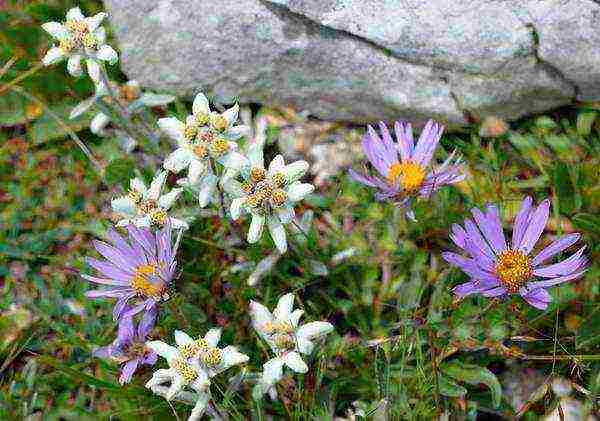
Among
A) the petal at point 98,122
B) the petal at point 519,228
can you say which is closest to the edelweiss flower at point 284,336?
the petal at point 519,228

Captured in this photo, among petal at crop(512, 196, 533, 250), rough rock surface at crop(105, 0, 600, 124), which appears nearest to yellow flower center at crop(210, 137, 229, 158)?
rough rock surface at crop(105, 0, 600, 124)

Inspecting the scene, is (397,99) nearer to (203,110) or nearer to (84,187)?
(203,110)

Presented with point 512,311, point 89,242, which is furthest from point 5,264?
point 512,311

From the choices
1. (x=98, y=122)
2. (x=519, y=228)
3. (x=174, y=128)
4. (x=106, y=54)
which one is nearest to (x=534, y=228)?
(x=519, y=228)

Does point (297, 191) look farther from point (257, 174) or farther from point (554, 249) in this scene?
point (554, 249)

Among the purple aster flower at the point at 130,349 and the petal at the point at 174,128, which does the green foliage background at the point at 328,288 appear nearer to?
the purple aster flower at the point at 130,349
